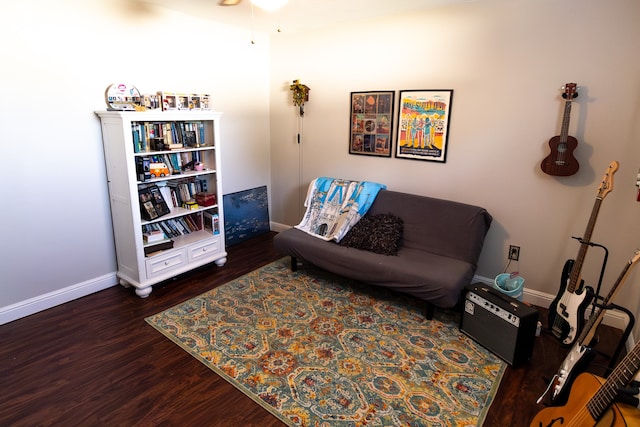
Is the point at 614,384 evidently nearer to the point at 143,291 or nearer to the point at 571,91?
the point at 571,91

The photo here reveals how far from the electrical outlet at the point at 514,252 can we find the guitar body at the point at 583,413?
1.57 metres

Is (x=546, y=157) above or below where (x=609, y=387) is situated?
above

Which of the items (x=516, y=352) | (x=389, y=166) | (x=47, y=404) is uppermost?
(x=389, y=166)

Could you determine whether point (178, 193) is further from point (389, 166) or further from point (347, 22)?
point (347, 22)

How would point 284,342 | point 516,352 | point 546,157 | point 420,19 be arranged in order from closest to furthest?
point 516,352 → point 284,342 → point 546,157 → point 420,19

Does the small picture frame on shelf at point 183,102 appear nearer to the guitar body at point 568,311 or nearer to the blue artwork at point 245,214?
the blue artwork at point 245,214

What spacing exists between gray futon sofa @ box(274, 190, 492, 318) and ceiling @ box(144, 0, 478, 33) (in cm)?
162

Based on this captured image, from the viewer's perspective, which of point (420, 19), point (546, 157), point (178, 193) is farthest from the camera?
point (178, 193)

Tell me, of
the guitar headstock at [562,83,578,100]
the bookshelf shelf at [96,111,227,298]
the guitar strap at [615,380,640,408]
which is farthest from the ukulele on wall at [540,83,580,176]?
the bookshelf shelf at [96,111,227,298]

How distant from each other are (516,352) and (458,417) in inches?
25.0

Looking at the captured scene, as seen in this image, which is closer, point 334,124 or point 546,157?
point 546,157

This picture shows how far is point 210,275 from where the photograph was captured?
3529mm

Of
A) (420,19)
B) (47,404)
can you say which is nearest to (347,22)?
(420,19)

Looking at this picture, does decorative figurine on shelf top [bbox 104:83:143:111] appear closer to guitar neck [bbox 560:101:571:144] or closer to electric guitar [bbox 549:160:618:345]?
guitar neck [bbox 560:101:571:144]
